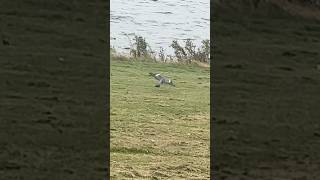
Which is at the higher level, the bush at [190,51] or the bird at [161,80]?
the bush at [190,51]

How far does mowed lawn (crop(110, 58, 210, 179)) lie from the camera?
0.91 m

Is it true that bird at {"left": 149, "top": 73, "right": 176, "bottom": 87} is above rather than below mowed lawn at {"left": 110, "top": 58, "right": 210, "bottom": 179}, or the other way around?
above

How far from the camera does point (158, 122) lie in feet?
3.25

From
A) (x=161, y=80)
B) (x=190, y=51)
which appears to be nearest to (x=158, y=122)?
(x=161, y=80)

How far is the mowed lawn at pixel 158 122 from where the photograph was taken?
0.91 meters

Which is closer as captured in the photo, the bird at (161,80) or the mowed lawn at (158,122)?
the mowed lawn at (158,122)

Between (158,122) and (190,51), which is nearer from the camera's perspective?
(158,122)
